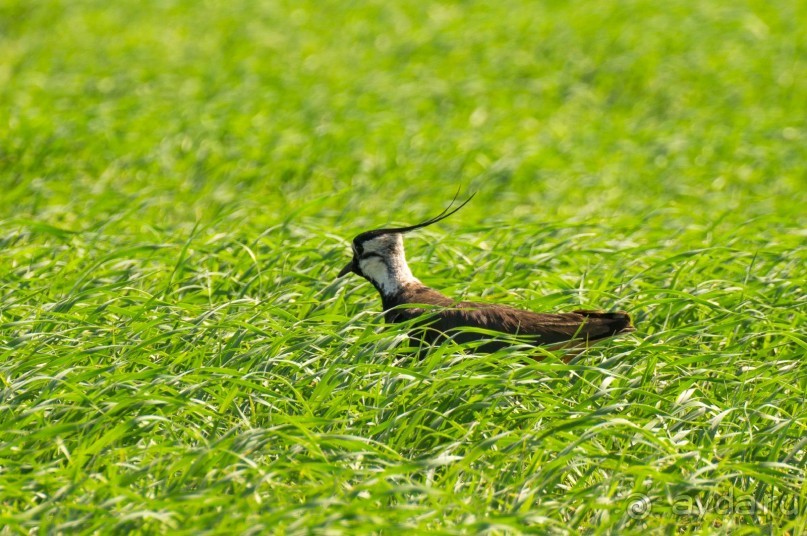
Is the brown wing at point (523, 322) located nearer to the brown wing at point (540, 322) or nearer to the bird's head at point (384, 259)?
the brown wing at point (540, 322)

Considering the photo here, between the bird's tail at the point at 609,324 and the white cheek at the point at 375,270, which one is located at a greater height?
the white cheek at the point at 375,270

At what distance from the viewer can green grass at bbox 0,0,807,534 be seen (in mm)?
3984

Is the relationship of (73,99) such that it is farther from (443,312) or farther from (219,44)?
(443,312)

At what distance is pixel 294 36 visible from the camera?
45.3ft

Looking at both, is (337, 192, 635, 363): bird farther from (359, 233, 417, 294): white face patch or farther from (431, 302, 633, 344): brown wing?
(359, 233, 417, 294): white face patch

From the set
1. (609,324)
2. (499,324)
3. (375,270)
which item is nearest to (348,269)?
(375,270)

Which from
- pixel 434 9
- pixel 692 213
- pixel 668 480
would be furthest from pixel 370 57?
pixel 668 480

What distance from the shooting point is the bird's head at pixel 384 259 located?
5621 millimetres

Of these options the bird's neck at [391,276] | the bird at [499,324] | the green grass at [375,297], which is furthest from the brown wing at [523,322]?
the bird's neck at [391,276]

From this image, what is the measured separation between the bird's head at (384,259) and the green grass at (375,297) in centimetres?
15

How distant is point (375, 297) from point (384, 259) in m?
0.30

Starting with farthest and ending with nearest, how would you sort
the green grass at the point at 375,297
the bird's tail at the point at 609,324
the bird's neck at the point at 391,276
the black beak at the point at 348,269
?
the black beak at the point at 348,269, the bird's neck at the point at 391,276, the bird's tail at the point at 609,324, the green grass at the point at 375,297

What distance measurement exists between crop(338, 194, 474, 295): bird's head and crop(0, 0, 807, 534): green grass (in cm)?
15

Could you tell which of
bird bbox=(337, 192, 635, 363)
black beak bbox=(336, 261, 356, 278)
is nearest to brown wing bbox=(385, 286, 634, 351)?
bird bbox=(337, 192, 635, 363)
